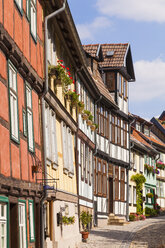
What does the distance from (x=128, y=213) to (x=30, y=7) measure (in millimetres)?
25727

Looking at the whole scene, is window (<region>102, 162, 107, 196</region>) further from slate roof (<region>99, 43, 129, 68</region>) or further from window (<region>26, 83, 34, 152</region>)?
window (<region>26, 83, 34, 152</region>)

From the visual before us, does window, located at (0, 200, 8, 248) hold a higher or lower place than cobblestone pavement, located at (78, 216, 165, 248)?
higher

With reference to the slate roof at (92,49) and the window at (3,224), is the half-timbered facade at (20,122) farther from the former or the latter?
the slate roof at (92,49)

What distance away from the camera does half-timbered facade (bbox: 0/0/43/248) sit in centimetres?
1063

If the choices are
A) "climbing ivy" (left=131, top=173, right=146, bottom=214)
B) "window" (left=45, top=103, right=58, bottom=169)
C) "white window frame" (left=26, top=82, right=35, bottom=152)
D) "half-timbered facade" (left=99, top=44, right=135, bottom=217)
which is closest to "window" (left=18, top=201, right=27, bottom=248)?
"white window frame" (left=26, top=82, right=35, bottom=152)

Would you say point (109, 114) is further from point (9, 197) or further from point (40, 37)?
point (9, 197)

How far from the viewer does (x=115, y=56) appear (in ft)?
118

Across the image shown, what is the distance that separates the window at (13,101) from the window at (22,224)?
150 cm

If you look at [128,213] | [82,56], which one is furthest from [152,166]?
[82,56]

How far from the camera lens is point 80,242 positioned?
20.9 meters

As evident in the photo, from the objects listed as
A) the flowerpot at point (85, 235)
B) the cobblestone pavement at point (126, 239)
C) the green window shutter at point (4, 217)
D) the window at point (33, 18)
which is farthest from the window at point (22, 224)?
the flowerpot at point (85, 235)

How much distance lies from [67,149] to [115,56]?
1743 cm

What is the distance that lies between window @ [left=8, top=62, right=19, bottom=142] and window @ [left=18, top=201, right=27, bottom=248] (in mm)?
1501

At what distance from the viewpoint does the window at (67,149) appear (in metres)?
18.6
